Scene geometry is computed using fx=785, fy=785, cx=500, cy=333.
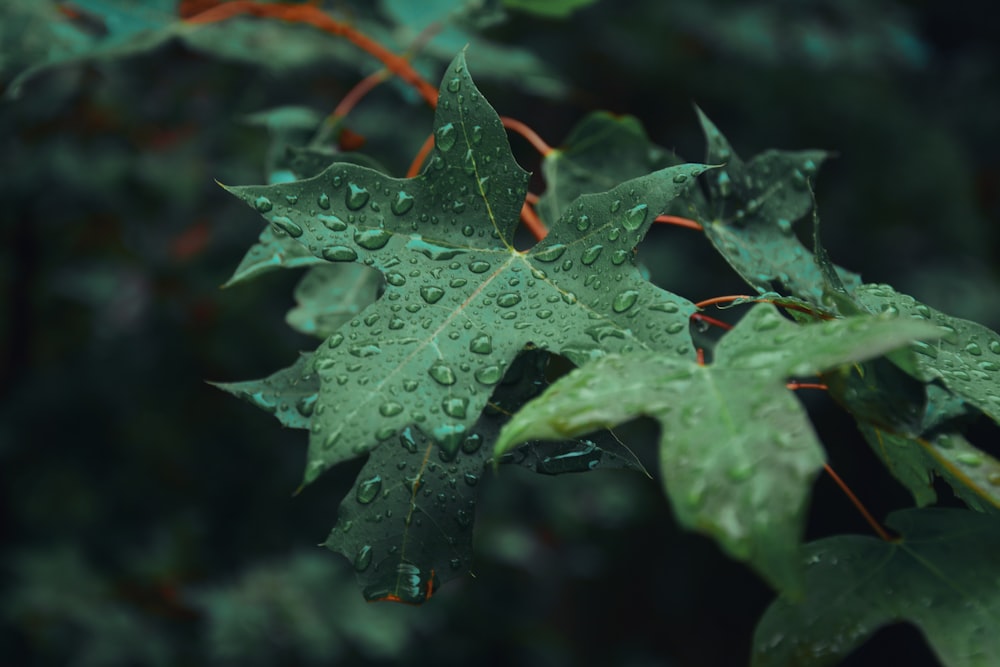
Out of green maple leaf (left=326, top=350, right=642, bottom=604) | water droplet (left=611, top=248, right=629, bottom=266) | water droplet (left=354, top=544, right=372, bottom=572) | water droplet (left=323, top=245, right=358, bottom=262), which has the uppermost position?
water droplet (left=611, top=248, right=629, bottom=266)

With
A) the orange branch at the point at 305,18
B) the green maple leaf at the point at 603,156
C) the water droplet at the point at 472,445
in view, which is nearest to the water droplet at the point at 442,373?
the water droplet at the point at 472,445

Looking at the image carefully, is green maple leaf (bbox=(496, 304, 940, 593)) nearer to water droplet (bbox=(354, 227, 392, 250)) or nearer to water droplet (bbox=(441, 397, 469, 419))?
water droplet (bbox=(441, 397, 469, 419))

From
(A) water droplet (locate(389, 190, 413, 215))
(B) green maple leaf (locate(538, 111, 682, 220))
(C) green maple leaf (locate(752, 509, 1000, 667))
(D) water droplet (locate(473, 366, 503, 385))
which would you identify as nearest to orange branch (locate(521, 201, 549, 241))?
(B) green maple leaf (locate(538, 111, 682, 220))

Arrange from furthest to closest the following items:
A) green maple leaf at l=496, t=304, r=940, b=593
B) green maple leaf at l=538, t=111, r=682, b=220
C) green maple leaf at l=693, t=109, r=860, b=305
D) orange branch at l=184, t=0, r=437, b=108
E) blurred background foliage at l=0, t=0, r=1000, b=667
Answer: blurred background foliage at l=0, t=0, r=1000, b=667 < orange branch at l=184, t=0, r=437, b=108 < green maple leaf at l=538, t=111, r=682, b=220 < green maple leaf at l=693, t=109, r=860, b=305 < green maple leaf at l=496, t=304, r=940, b=593

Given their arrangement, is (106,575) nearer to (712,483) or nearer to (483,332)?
(483,332)

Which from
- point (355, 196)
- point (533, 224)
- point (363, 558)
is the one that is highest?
point (355, 196)

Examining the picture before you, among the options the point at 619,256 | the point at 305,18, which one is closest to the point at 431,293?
the point at 619,256

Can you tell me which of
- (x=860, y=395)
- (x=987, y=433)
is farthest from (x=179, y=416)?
(x=987, y=433)

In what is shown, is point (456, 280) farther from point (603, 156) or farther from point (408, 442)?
point (603, 156)
